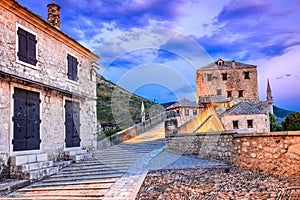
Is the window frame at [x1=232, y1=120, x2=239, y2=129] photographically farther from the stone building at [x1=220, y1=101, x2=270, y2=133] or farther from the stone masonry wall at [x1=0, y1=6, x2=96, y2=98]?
the stone masonry wall at [x1=0, y1=6, x2=96, y2=98]

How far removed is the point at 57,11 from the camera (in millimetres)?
11312

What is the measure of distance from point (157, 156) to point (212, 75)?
1391 inches

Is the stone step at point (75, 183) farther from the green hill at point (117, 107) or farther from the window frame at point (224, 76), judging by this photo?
the window frame at point (224, 76)

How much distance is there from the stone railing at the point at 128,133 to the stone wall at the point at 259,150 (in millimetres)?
5820

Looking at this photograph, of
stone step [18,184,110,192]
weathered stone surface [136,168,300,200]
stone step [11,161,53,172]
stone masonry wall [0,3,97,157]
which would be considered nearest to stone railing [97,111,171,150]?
stone masonry wall [0,3,97,157]

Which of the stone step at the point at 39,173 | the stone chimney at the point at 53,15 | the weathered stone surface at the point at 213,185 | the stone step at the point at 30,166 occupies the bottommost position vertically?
the stone step at the point at 39,173

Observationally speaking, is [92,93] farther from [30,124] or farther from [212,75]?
[212,75]

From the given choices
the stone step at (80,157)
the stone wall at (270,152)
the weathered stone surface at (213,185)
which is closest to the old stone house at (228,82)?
the stone step at (80,157)

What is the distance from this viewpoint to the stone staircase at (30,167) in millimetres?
7332

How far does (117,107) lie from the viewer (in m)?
30.1

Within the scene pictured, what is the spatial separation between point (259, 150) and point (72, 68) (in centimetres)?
833

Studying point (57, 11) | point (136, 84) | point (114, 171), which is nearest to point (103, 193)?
point (114, 171)

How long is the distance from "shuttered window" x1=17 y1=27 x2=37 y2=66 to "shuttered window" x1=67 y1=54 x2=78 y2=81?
7.07 ft

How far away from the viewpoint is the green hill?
24528mm
